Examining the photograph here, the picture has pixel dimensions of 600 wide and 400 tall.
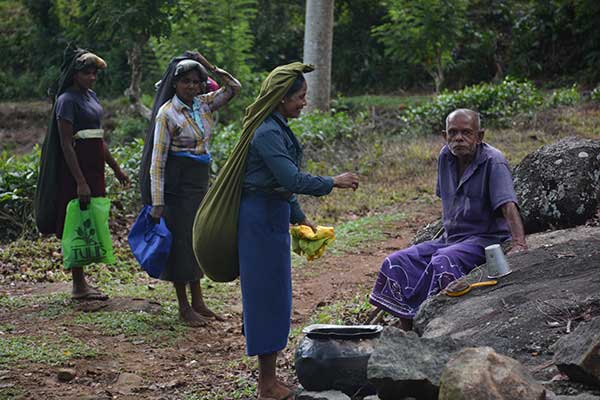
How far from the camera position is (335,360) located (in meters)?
4.52

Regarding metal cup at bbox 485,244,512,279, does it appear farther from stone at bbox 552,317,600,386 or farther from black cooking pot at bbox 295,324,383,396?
stone at bbox 552,317,600,386

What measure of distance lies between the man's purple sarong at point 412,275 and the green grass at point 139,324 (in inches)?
74.8

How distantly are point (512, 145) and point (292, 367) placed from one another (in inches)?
287

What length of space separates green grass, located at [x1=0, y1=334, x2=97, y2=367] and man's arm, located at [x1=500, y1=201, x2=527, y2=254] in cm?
289

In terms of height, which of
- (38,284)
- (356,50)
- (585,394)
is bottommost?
(38,284)

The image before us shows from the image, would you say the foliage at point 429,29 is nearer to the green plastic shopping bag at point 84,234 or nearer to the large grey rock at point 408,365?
the green plastic shopping bag at point 84,234

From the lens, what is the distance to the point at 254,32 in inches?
919

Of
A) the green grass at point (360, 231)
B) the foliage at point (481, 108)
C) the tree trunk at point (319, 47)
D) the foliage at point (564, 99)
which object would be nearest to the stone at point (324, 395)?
the green grass at point (360, 231)

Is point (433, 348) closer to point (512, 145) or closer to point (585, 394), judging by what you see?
point (585, 394)

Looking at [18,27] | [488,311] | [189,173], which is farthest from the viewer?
[18,27]

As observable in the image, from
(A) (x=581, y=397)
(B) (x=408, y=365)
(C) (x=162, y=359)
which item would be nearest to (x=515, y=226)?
(B) (x=408, y=365)

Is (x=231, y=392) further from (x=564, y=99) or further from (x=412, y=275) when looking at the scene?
(x=564, y=99)

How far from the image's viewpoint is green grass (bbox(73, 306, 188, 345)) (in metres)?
6.41

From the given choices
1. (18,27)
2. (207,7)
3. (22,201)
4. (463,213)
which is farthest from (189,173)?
(18,27)
